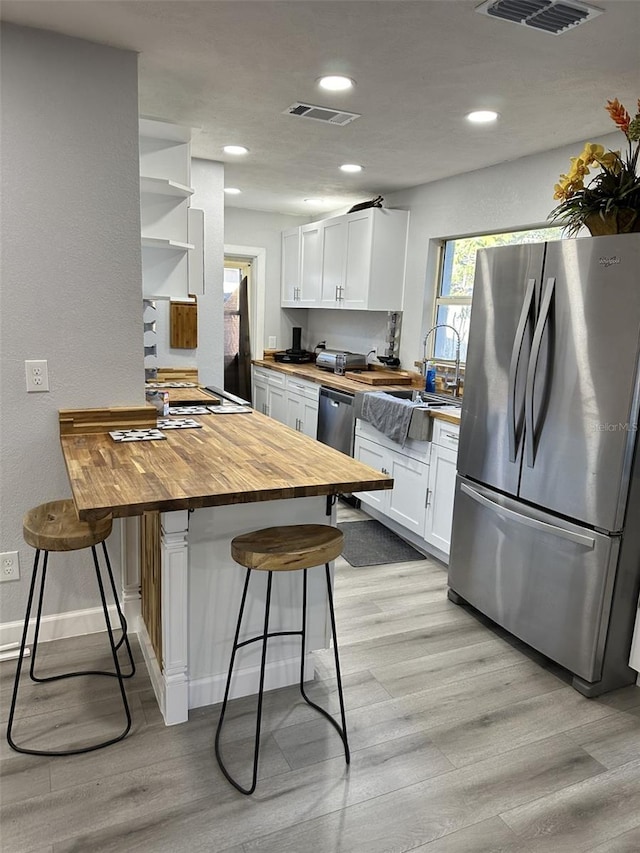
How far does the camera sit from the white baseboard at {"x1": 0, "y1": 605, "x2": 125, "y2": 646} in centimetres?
246

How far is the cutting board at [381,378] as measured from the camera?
4.62 metres

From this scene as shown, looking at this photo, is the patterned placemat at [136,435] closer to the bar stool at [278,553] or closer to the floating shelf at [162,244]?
the bar stool at [278,553]

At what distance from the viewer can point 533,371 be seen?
2.47 metres

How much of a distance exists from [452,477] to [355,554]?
0.81m

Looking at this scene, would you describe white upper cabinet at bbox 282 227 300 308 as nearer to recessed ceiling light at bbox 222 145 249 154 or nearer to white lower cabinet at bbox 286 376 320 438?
white lower cabinet at bbox 286 376 320 438

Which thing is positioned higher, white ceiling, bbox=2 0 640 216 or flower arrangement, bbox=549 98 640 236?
white ceiling, bbox=2 0 640 216

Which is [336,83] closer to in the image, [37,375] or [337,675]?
[37,375]

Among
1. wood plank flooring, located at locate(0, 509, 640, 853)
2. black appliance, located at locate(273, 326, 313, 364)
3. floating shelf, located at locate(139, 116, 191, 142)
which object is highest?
floating shelf, located at locate(139, 116, 191, 142)

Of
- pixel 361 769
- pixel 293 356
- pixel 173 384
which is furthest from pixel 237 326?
pixel 361 769

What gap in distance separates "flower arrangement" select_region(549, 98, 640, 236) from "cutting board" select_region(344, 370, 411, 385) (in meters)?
2.33

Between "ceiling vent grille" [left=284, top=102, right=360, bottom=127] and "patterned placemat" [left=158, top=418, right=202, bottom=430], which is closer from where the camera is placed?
"patterned placemat" [left=158, top=418, right=202, bottom=430]

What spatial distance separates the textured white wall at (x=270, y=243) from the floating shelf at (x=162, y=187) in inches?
135

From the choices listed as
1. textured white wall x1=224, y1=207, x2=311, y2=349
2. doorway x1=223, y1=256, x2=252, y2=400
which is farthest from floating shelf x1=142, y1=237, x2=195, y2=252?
doorway x1=223, y1=256, x2=252, y2=400

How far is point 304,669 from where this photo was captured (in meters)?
2.34
